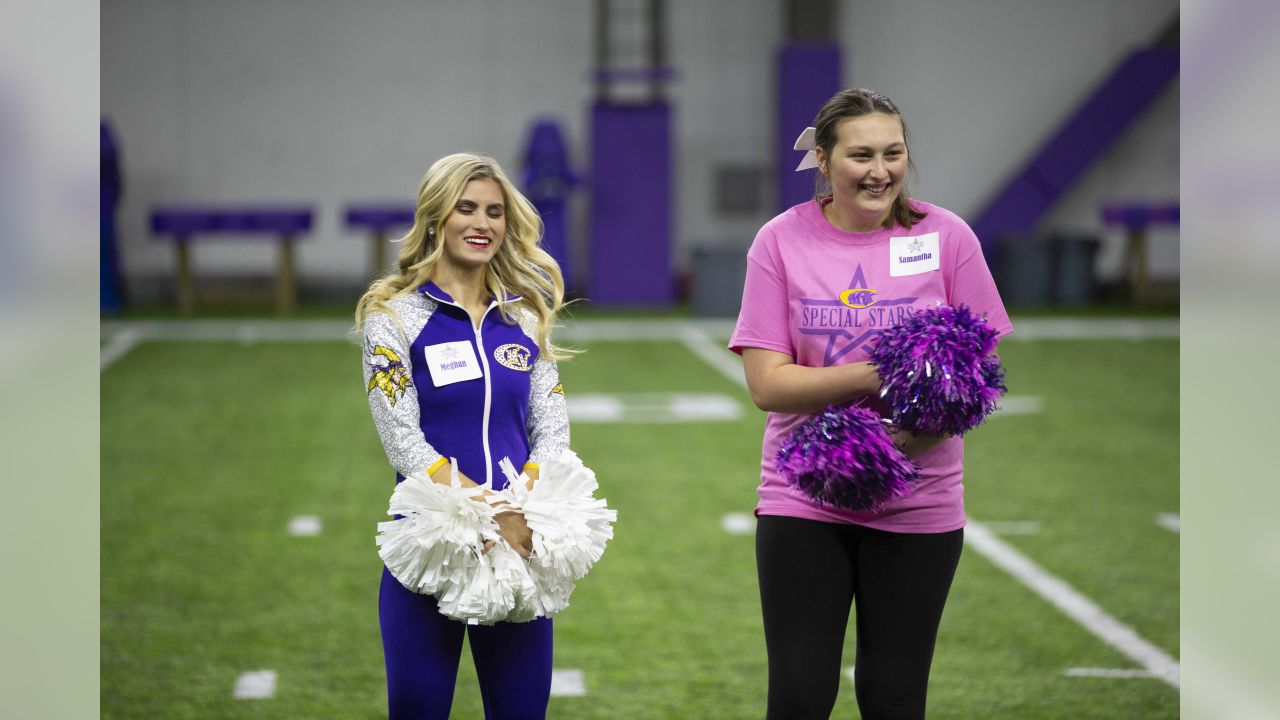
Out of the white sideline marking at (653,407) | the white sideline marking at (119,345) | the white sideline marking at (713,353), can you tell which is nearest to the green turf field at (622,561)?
the white sideline marking at (653,407)

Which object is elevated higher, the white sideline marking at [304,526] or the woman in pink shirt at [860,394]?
the woman in pink shirt at [860,394]

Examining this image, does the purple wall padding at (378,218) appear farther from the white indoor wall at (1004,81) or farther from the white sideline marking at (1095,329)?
the white sideline marking at (1095,329)

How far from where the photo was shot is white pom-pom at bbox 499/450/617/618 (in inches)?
107

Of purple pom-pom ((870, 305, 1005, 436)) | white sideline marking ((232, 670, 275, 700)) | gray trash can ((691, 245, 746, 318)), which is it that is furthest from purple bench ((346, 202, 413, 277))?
purple pom-pom ((870, 305, 1005, 436))

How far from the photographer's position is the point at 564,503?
2754 millimetres

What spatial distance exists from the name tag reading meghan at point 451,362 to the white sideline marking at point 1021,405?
7476 millimetres

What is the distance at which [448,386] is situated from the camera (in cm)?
279

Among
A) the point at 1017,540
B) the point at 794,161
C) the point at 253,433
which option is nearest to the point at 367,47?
the point at 794,161

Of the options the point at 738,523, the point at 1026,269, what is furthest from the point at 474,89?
the point at 738,523

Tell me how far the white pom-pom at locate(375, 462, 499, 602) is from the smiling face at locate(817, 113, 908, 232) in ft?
A: 2.81

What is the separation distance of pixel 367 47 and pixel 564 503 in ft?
53.8

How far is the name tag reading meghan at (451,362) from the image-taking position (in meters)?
2.79
